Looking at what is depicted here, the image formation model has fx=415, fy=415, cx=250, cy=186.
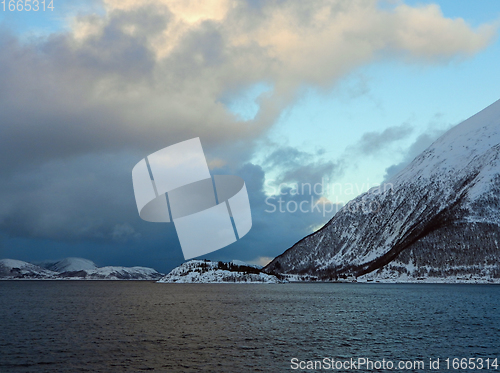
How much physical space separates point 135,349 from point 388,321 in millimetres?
59517

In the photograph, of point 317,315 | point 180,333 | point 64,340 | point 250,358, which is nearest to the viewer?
point 250,358

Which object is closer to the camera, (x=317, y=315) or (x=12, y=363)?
(x=12, y=363)

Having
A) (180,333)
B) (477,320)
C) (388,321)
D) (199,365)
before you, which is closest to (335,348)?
(199,365)

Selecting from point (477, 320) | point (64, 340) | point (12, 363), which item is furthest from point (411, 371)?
point (477, 320)

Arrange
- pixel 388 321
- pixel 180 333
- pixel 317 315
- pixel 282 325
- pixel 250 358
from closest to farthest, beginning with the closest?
pixel 250 358
pixel 180 333
pixel 282 325
pixel 388 321
pixel 317 315

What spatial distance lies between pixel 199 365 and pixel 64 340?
2841 centimetres

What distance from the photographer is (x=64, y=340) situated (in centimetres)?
6506

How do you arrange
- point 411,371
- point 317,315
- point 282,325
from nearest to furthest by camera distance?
point 411,371
point 282,325
point 317,315

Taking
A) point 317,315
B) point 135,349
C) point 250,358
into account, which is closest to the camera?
point 250,358

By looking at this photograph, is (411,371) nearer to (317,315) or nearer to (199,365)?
(199,365)

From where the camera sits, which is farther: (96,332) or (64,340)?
(96,332)

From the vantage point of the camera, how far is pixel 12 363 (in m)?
48.9

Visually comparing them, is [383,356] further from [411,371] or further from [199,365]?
[199,365]

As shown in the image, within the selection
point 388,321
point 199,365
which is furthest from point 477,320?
point 199,365
